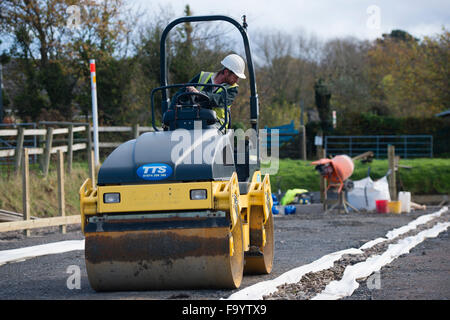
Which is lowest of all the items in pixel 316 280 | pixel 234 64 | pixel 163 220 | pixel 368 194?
pixel 368 194

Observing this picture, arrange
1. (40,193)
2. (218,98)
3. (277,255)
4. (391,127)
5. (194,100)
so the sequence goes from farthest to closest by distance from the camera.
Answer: (391,127)
(40,193)
(277,255)
(218,98)
(194,100)

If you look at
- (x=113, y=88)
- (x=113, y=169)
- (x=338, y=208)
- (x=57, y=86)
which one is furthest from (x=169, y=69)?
(x=113, y=169)

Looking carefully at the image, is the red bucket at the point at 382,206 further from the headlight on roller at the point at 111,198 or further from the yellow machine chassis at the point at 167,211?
the headlight on roller at the point at 111,198

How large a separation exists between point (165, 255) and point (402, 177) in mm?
20129

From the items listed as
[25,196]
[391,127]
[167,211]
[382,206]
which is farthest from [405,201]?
[391,127]

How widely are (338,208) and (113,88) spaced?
12371mm

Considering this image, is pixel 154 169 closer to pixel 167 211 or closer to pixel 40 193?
pixel 167 211

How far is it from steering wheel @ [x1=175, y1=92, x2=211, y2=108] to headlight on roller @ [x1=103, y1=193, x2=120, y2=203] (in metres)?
1.36

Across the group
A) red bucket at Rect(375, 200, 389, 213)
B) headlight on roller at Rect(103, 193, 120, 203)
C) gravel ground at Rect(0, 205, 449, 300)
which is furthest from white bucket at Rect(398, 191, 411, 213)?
headlight on roller at Rect(103, 193, 120, 203)

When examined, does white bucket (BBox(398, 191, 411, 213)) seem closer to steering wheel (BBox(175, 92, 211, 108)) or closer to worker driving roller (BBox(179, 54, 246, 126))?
worker driving roller (BBox(179, 54, 246, 126))

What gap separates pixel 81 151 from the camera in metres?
23.2

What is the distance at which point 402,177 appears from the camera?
25094mm
